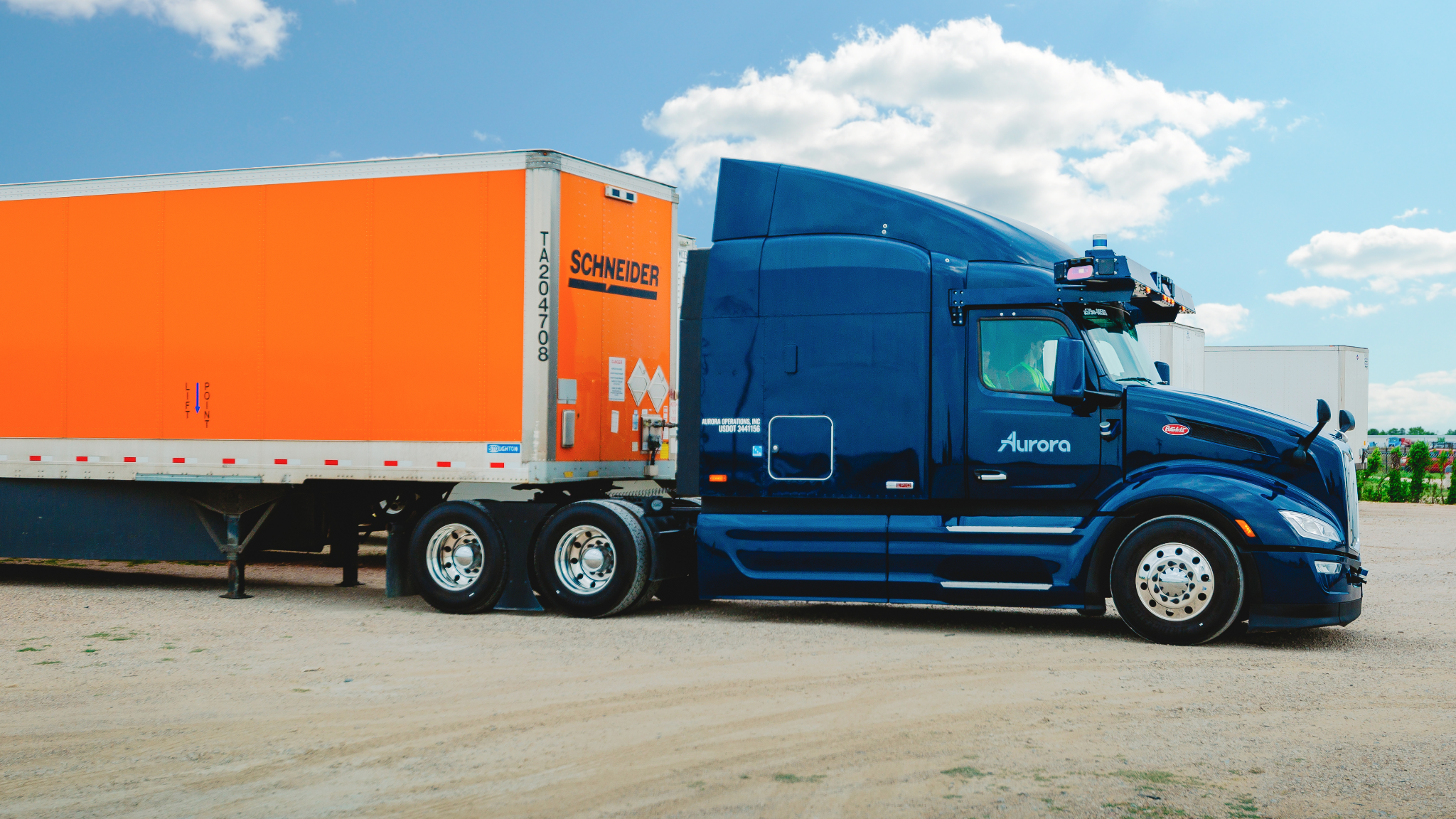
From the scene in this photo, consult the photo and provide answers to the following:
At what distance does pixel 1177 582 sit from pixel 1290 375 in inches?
903

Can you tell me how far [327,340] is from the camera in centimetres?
1035

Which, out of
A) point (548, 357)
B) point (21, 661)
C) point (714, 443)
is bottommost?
point (21, 661)

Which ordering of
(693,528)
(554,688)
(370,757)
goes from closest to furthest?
(370,757), (554,688), (693,528)

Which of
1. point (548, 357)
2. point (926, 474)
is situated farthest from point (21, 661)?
point (926, 474)

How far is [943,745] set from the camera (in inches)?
211

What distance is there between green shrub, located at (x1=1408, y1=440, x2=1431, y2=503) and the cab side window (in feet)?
87.5

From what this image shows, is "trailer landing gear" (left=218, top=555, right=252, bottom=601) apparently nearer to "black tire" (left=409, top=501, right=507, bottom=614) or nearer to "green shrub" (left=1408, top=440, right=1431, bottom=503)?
"black tire" (left=409, top=501, right=507, bottom=614)

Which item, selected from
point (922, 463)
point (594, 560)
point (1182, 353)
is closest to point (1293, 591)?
point (922, 463)

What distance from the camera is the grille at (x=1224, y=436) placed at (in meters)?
8.52

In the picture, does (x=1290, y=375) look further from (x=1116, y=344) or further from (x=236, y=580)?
(x=236, y=580)

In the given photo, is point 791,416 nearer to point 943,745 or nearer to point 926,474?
point 926,474

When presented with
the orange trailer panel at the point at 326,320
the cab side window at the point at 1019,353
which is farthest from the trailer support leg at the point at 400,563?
the cab side window at the point at 1019,353

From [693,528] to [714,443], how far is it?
0.98 metres

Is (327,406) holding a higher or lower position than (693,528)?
higher
